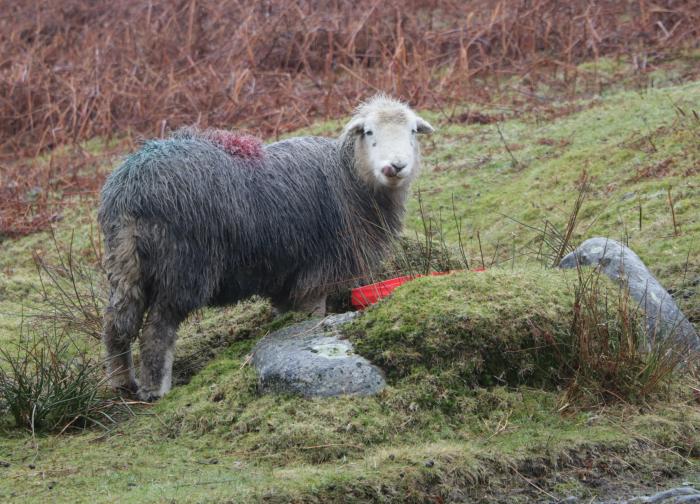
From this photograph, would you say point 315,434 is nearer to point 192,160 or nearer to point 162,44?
point 192,160

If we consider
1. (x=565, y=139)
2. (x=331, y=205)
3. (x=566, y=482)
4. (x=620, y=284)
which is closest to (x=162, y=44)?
(x=565, y=139)

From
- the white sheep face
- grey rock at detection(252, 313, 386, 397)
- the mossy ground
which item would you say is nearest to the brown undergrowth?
the white sheep face

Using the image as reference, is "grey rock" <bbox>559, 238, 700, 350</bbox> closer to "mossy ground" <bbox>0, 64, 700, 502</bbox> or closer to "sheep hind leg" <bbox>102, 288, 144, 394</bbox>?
"mossy ground" <bbox>0, 64, 700, 502</bbox>

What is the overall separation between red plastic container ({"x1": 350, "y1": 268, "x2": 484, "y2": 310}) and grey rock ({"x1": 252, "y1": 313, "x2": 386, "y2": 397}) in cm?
76

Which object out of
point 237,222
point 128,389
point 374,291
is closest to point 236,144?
point 237,222

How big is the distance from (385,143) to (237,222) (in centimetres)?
128

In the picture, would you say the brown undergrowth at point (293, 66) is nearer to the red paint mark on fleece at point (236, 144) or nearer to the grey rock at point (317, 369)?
the red paint mark on fleece at point (236, 144)

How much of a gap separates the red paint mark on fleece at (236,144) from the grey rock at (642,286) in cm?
227

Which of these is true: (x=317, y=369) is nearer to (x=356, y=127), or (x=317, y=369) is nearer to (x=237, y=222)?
(x=237, y=222)

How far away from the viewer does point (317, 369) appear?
551cm

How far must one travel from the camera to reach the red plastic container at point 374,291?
260 inches

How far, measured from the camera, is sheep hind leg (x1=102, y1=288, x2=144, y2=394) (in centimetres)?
623

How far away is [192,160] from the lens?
251 inches

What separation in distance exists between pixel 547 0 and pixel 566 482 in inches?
410
